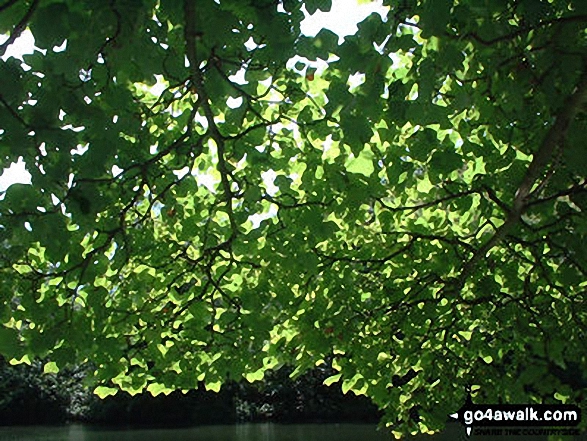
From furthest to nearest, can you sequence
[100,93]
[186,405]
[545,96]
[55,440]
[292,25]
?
1. [186,405]
2. [55,440]
3. [100,93]
4. [545,96]
5. [292,25]

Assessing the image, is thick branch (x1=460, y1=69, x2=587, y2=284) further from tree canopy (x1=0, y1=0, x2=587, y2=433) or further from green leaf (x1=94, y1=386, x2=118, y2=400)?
green leaf (x1=94, y1=386, x2=118, y2=400)

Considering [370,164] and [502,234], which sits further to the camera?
[370,164]

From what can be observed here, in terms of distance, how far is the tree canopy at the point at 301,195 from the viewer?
1843 millimetres

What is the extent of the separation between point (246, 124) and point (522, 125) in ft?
4.25

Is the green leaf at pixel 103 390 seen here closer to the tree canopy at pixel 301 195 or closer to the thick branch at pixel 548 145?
the tree canopy at pixel 301 195

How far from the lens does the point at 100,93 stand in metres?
2.48

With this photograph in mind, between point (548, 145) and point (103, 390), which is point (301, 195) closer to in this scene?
point (548, 145)

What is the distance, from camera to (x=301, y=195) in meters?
3.33

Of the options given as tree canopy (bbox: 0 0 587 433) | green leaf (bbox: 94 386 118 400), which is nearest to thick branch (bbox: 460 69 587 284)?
tree canopy (bbox: 0 0 587 433)

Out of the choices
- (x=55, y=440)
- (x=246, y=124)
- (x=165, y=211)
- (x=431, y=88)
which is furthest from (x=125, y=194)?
(x=55, y=440)

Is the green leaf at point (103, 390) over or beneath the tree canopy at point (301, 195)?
beneath

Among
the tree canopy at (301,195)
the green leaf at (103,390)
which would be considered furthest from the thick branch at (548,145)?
the green leaf at (103,390)

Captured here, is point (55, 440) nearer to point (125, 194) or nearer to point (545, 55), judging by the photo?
point (125, 194)

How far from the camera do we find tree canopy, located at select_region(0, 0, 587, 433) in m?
1.84
